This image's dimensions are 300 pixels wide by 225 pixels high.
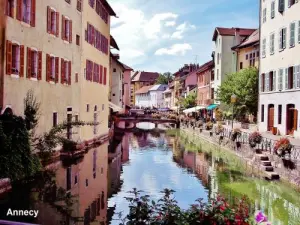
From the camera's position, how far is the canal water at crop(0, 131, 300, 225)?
14.4 m

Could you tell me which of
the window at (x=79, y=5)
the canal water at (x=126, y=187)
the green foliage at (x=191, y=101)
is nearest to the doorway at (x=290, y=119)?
the canal water at (x=126, y=187)

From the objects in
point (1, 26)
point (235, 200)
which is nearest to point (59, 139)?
point (1, 26)

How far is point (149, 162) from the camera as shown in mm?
28859

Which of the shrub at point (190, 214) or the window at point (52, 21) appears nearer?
the shrub at point (190, 214)

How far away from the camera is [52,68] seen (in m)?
26.7

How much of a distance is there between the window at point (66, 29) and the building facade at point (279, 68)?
1484 centimetres

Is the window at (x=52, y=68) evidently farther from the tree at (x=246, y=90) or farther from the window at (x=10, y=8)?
the tree at (x=246, y=90)

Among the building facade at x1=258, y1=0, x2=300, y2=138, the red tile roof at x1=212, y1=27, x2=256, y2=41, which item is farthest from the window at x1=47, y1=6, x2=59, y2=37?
the red tile roof at x1=212, y1=27, x2=256, y2=41

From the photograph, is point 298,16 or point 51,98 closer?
point 51,98

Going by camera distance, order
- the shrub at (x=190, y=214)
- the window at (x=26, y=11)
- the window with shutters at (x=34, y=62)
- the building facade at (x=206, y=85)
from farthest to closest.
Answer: the building facade at (x=206, y=85) < the window with shutters at (x=34, y=62) < the window at (x=26, y=11) < the shrub at (x=190, y=214)

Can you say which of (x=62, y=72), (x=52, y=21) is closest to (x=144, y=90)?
(x=62, y=72)

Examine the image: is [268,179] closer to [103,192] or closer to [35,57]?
[103,192]

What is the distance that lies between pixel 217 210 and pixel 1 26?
15.4 meters

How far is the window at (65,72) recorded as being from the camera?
28688mm
